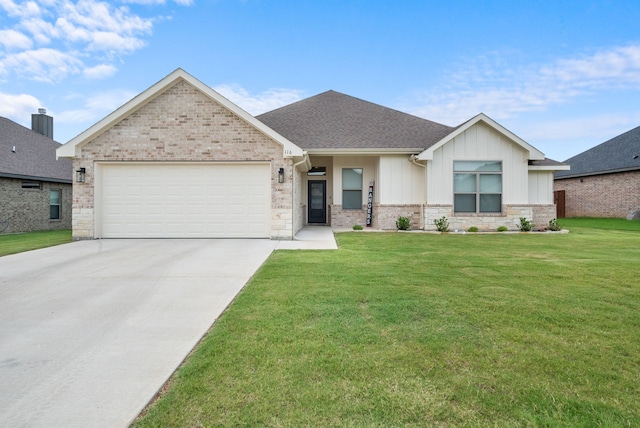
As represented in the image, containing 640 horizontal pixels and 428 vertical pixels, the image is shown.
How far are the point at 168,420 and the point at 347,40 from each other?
19808mm

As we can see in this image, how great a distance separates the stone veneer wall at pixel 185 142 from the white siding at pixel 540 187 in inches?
404

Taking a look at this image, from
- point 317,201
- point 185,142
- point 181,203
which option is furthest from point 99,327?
point 317,201

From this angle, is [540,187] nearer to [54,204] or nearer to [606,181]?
[606,181]

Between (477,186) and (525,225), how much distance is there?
2.38 meters

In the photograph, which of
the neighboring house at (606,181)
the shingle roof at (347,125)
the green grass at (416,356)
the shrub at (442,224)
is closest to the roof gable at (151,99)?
the shingle roof at (347,125)

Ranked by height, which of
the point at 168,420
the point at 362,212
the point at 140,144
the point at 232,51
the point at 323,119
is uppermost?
the point at 232,51

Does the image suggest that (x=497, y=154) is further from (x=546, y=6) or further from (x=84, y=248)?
(x=84, y=248)

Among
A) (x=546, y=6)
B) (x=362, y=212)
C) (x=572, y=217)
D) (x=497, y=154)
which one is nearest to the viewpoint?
(x=497, y=154)

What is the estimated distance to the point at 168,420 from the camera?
2100 mm

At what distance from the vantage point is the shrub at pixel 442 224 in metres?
14.0

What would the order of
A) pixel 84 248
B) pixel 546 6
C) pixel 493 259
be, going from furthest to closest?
1. pixel 546 6
2. pixel 84 248
3. pixel 493 259

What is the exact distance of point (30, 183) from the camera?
53.7ft

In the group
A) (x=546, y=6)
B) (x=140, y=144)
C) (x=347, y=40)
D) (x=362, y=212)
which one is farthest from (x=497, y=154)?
(x=140, y=144)

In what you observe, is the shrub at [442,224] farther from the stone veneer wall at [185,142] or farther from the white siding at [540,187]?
the stone veneer wall at [185,142]
